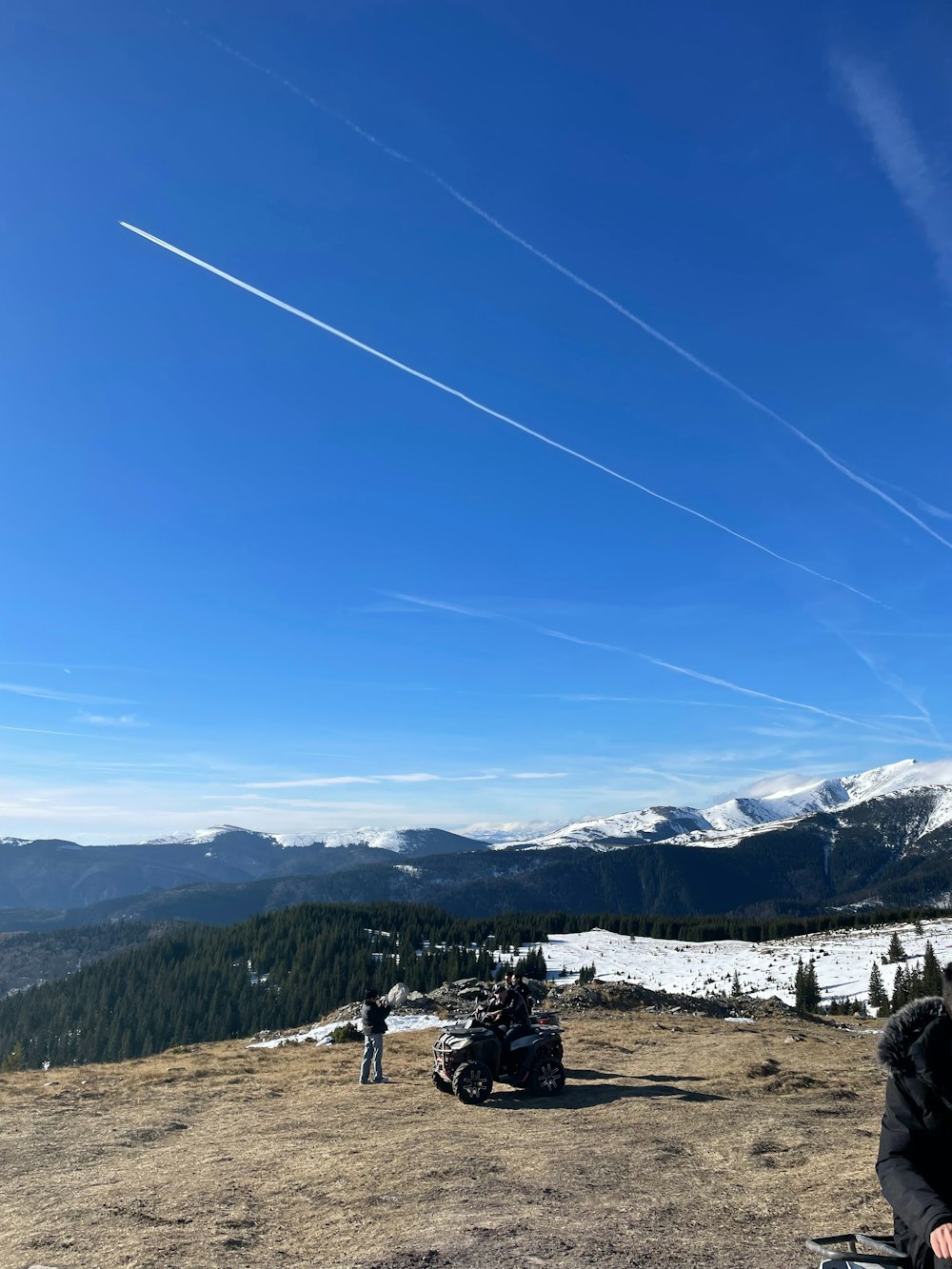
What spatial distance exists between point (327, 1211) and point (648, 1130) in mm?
7471

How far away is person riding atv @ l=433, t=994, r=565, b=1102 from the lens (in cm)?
1911

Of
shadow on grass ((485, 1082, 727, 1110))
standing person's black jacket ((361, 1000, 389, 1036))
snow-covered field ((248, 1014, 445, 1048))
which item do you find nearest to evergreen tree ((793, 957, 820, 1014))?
snow-covered field ((248, 1014, 445, 1048))

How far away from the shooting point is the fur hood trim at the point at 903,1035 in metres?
4.88

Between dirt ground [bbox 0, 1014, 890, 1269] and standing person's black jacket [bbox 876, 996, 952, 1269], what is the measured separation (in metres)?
5.22

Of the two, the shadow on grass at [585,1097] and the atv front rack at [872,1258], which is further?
the shadow on grass at [585,1097]

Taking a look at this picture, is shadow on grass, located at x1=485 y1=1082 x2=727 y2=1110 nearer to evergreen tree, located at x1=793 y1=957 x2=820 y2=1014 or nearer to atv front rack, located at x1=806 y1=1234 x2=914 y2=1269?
atv front rack, located at x1=806 y1=1234 x2=914 y2=1269

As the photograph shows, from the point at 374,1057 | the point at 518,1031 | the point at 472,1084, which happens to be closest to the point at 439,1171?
the point at 472,1084

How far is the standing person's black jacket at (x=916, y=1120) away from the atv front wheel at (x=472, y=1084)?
52.4 ft

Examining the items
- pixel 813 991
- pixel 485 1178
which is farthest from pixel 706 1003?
pixel 485 1178

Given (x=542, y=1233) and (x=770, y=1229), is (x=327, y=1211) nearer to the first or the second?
(x=542, y=1233)

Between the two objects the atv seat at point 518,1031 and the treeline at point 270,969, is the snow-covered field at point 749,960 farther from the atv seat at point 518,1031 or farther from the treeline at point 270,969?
the atv seat at point 518,1031

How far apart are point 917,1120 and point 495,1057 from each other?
1671 centimetres

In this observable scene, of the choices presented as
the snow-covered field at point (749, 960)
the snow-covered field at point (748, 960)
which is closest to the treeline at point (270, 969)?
the snow-covered field at point (748, 960)

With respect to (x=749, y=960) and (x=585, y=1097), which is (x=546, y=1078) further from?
(x=749, y=960)
